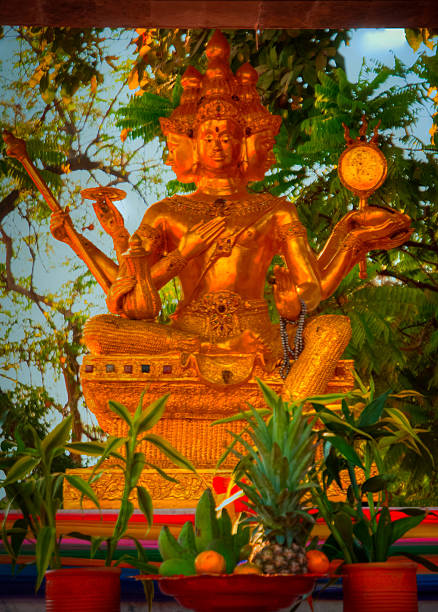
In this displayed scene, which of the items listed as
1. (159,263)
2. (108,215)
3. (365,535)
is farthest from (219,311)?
(365,535)

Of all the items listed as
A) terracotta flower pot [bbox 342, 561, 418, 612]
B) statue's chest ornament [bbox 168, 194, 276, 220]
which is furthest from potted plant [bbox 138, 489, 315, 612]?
statue's chest ornament [bbox 168, 194, 276, 220]

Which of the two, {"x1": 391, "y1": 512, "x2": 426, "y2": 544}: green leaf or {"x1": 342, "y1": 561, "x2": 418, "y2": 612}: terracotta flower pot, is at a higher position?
{"x1": 391, "y1": 512, "x2": 426, "y2": 544}: green leaf

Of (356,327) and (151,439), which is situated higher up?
(356,327)

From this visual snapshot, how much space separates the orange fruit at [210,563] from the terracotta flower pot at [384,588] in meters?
0.32

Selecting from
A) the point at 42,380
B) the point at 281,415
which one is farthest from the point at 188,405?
the point at 42,380

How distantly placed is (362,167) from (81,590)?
10.5 ft

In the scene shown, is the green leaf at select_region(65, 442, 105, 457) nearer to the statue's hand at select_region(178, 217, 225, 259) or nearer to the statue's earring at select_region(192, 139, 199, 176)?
the statue's hand at select_region(178, 217, 225, 259)

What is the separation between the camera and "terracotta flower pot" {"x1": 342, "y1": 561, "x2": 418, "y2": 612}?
7.23 feet

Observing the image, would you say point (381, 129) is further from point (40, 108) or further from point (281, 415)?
point (281, 415)

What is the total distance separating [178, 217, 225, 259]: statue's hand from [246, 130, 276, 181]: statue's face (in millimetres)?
406

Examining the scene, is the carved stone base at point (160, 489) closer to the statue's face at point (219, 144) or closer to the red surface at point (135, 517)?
the red surface at point (135, 517)

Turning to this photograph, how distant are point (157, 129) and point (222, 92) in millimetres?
1213

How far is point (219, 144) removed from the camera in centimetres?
512

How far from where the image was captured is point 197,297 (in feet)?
16.8
